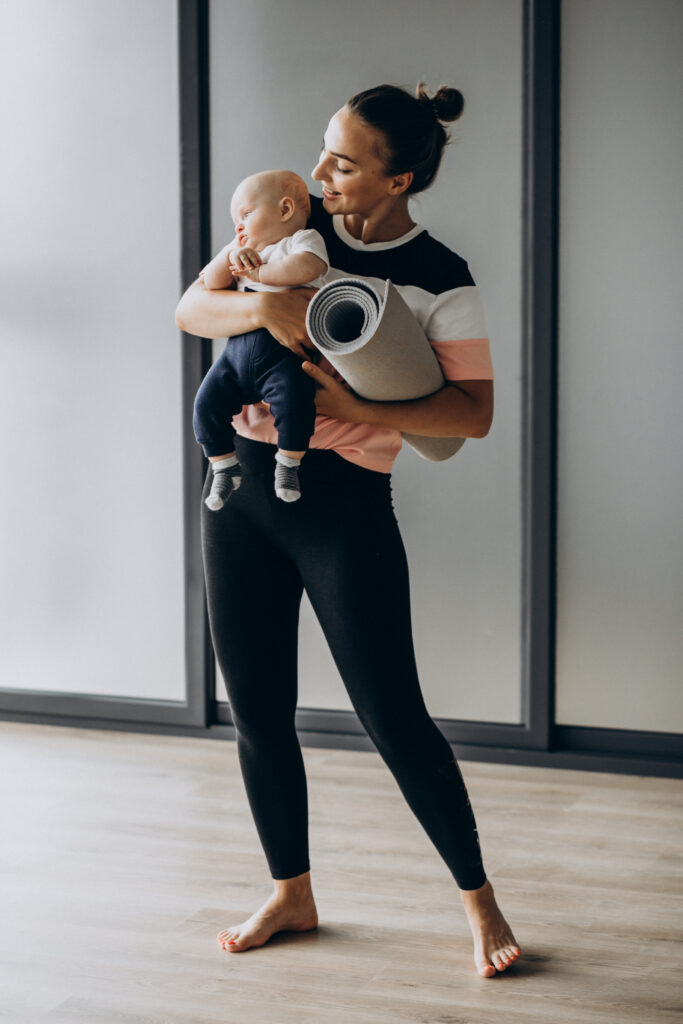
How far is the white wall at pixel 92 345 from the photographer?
317 centimetres

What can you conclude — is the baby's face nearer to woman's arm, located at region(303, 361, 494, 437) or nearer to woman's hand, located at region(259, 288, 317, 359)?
woman's hand, located at region(259, 288, 317, 359)

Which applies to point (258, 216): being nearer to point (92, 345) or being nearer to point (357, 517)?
point (357, 517)

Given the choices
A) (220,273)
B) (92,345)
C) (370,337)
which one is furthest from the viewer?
(92,345)

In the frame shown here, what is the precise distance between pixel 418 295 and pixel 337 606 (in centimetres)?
46

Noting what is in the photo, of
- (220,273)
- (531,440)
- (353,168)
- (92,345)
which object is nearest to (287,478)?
(220,273)

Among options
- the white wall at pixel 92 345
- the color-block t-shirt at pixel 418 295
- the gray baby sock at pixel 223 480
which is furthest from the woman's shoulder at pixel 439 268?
the white wall at pixel 92 345

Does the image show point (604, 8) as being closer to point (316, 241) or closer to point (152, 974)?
point (316, 241)

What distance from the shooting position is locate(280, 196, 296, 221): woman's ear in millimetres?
1601

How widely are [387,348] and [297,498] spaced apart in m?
0.25

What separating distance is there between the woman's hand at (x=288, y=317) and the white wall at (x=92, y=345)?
1659 mm

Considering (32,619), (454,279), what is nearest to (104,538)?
(32,619)

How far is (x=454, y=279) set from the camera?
1602 mm

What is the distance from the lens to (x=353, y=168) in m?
1.59

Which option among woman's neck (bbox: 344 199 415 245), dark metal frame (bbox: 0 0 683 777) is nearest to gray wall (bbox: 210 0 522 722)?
dark metal frame (bbox: 0 0 683 777)
